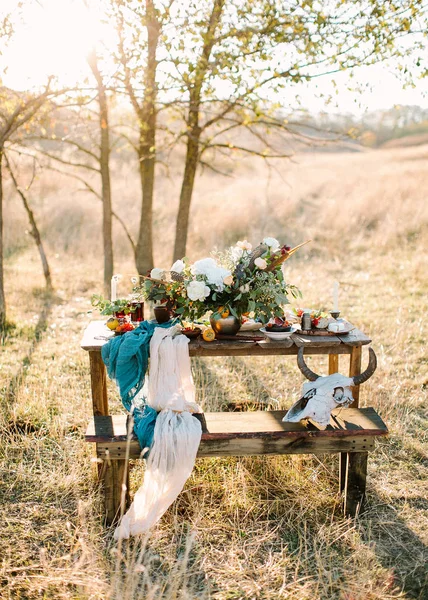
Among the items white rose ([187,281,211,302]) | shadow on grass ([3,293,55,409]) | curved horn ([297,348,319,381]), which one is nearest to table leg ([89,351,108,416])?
white rose ([187,281,211,302])

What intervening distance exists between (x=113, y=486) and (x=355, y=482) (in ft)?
5.18

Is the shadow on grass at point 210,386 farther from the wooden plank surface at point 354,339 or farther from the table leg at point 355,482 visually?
the table leg at point 355,482

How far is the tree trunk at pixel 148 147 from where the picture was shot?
7.24m

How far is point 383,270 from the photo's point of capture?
11250 mm

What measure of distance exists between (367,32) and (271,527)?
5.67m

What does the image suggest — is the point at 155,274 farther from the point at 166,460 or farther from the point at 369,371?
the point at 369,371

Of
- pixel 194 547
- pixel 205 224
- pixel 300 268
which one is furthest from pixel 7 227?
pixel 194 547

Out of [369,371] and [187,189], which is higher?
[187,189]

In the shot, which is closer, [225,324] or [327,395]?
[327,395]

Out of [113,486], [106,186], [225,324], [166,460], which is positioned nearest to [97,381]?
[113,486]

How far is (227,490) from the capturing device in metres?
4.22

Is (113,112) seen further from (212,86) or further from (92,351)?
(92,351)

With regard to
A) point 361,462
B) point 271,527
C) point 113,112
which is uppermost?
point 113,112

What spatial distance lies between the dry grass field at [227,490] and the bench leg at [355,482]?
108mm
